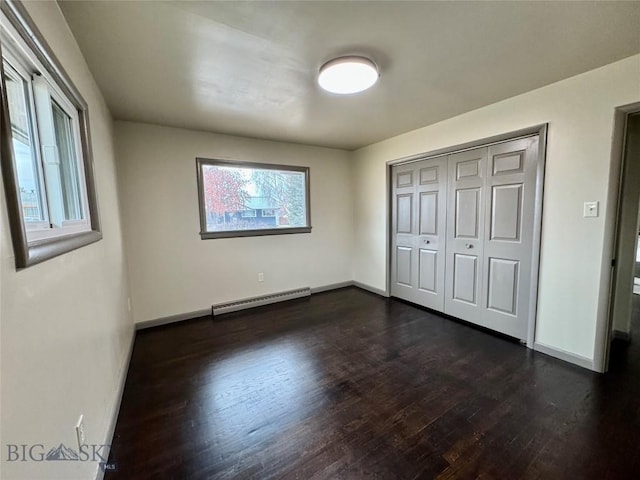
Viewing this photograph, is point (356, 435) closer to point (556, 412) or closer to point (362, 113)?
point (556, 412)

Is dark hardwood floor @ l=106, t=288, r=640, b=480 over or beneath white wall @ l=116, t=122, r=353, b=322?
beneath

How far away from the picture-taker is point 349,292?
14.3 feet

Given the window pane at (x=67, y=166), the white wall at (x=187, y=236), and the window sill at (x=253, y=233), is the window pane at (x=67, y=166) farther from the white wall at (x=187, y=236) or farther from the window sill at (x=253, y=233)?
the window sill at (x=253, y=233)

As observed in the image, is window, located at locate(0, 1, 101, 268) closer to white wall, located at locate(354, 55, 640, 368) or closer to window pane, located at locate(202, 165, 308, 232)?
window pane, located at locate(202, 165, 308, 232)

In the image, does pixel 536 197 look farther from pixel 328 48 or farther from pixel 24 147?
pixel 24 147

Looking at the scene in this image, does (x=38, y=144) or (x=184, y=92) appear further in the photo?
(x=184, y=92)

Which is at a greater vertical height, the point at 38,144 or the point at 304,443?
the point at 38,144

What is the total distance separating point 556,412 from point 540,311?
98cm

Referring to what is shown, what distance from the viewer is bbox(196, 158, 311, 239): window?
3.39m

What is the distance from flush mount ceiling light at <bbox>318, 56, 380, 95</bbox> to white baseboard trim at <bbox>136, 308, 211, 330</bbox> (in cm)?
293

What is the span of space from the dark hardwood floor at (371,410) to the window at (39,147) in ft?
4.07

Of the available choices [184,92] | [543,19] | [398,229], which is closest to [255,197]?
[184,92]

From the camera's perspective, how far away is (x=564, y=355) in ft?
7.55

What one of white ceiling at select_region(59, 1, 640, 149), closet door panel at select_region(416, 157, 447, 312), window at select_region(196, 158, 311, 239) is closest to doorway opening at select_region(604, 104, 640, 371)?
white ceiling at select_region(59, 1, 640, 149)
